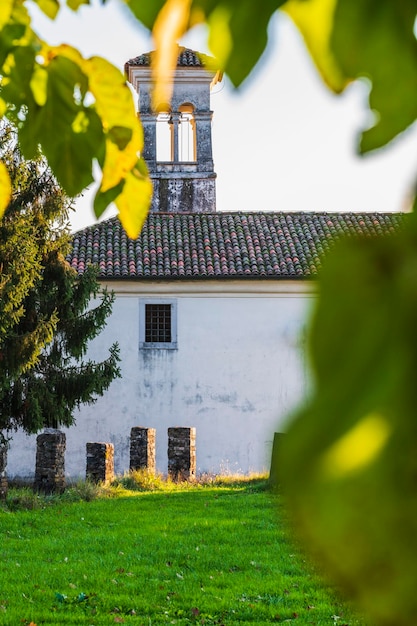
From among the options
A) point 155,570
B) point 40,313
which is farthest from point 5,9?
point 40,313

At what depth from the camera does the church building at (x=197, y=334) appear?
20.1 meters

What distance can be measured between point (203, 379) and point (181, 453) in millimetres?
4345

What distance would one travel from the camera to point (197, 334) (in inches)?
838

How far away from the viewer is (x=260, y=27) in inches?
28.7

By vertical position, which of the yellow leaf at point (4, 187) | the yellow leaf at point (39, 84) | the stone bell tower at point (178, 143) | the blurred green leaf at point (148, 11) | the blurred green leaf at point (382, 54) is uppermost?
the stone bell tower at point (178, 143)

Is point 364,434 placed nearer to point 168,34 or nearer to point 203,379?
point 168,34

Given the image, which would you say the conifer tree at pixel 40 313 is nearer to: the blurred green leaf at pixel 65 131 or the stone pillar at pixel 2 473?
the stone pillar at pixel 2 473

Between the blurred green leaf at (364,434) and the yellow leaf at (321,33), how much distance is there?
0.90ft

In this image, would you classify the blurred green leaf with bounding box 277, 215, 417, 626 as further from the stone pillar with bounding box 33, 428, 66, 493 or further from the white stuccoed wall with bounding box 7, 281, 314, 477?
the white stuccoed wall with bounding box 7, 281, 314, 477

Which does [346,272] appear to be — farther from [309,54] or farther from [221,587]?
[221,587]

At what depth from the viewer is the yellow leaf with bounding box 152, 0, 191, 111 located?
2.24ft

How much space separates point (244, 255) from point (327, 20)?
2134 centimetres

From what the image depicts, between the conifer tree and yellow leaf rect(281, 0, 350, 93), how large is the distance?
15.4 meters

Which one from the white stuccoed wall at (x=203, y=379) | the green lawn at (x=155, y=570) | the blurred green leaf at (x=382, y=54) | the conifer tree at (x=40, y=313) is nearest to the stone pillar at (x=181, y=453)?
the conifer tree at (x=40, y=313)
